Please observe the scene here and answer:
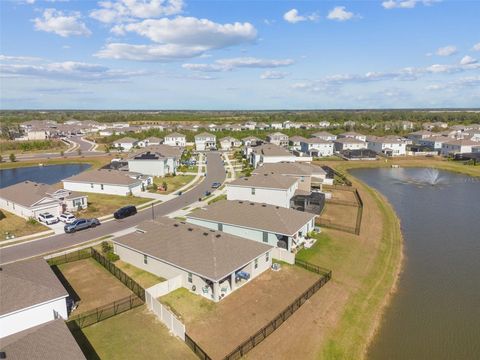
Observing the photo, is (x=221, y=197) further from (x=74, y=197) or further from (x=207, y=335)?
(x=207, y=335)

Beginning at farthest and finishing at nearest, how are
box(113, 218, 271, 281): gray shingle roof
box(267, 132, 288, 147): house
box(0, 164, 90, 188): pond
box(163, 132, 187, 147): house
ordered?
box(163, 132, 187, 147): house
box(267, 132, 288, 147): house
box(0, 164, 90, 188): pond
box(113, 218, 271, 281): gray shingle roof

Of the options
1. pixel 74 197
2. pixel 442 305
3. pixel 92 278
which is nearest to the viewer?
pixel 442 305

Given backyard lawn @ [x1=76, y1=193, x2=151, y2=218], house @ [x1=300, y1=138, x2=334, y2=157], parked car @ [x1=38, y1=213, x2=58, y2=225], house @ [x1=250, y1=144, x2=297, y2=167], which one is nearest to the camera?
parked car @ [x1=38, y1=213, x2=58, y2=225]

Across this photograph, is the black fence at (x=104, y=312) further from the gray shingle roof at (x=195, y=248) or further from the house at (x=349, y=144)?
the house at (x=349, y=144)

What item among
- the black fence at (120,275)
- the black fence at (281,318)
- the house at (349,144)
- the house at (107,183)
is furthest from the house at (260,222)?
the house at (349,144)

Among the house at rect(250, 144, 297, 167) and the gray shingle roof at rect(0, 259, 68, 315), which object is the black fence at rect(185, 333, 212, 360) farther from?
the house at rect(250, 144, 297, 167)

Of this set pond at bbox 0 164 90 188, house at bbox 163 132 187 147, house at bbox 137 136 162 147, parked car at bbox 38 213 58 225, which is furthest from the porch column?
house at bbox 163 132 187 147

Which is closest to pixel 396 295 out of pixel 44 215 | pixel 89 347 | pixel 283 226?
pixel 283 226
